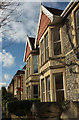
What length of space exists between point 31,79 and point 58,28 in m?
7.96

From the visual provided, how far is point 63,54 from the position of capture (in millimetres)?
10922

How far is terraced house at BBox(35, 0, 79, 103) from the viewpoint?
9516mm

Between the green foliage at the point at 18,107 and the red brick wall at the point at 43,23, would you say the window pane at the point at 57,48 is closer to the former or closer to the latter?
the red brick wall at the point at 43,23

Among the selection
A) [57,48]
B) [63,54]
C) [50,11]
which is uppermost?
[50,11]

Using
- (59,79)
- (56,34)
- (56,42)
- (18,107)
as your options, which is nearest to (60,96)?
(59,79)

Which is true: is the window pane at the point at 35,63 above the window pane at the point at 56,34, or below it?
below

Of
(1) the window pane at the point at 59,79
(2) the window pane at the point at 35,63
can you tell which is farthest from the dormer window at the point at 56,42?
(2) the window pane at the point at 35,63

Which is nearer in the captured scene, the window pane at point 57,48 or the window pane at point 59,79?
the window pane at point 59,79

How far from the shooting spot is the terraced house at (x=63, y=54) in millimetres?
9516

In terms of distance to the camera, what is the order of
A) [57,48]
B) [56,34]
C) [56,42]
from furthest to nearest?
[56,34], [57,48], [56,42]

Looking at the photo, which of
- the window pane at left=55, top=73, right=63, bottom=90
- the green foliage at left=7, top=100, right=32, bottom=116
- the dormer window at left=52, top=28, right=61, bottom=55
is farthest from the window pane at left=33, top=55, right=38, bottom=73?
the window pane at left=55, top=73, right=63, bottom=90

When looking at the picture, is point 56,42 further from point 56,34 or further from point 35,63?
point 35,63

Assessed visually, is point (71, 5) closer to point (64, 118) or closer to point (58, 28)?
point (58, 28)

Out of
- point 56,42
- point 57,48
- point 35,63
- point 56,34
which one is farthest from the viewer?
point 35,63
